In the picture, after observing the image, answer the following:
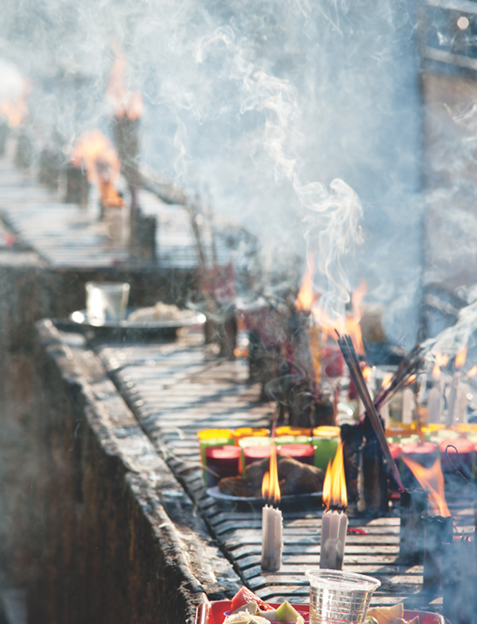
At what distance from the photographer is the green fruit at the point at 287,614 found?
7.09ft

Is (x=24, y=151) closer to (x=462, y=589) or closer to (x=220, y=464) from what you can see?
(x=220, y=464)

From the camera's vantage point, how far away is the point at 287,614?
2.17 m

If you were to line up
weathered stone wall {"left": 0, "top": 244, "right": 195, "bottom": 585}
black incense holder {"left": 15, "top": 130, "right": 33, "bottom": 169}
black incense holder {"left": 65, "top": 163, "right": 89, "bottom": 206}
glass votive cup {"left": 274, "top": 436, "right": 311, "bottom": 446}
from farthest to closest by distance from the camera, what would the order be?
black incense holder {"left": 15, "top": 130, "right": 33, "bottom": 169}
black incense holder {"left": 65, "top": 163, "right": 89, "bottom": 206}
weathered stone wall {"left": 0, "top": 244, "right": 195, "bottom": 585}
glass votive cup {"left": 274, "top": 436, "right": 311, "bottom": 446}

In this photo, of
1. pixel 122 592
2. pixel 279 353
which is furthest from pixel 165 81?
pixel 122 592

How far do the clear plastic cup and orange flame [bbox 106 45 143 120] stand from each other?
399 inches

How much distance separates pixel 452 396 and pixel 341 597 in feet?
7.26

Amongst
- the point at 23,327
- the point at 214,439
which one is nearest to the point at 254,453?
the point at 214,439

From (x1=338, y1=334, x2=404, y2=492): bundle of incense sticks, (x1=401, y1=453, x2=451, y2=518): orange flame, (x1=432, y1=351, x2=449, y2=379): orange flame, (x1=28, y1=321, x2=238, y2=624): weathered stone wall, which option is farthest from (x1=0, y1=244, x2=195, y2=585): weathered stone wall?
(x1=338, y1=334, x2=404, y2=492): bundle of incense sticks

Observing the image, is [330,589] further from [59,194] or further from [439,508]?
[59,194]

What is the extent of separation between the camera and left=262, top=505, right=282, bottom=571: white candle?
281cm

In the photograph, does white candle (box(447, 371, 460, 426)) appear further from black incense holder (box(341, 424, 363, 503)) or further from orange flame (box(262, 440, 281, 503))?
orange flame (box(262, 440, 281, 503))

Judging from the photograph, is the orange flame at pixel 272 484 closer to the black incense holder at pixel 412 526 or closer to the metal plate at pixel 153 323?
the black incense holder at pixel 412 526

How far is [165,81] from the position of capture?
8477mm

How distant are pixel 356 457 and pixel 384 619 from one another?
1264mm
